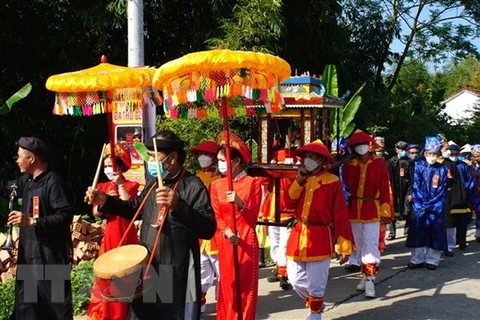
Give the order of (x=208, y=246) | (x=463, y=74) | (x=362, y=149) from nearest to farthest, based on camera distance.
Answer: (x=208, y=246)
(x=362, y=149)
(x=463, y=74)

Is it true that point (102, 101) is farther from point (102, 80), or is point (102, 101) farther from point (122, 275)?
point (122, 275)

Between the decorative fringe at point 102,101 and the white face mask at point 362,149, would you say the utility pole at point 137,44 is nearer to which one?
the decorative fringe at point 102,101

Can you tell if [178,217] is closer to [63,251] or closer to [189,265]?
[189,265]

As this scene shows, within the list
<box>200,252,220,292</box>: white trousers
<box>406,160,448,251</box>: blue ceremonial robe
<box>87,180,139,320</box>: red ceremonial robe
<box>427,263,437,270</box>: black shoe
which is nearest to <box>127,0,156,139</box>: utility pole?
<box>87,180,139,320</box>: red ceremonial robe

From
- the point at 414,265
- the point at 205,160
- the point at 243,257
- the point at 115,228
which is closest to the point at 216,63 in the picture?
the point at 243,257

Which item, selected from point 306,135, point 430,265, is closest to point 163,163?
point 306,135

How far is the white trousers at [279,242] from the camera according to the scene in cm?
717

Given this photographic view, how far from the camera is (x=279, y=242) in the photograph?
7.62 metres

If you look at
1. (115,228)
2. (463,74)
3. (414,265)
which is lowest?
(414,265)

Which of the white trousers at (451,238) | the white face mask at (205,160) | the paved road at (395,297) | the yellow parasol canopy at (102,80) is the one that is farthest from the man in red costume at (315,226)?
the white trousers at (451,238)

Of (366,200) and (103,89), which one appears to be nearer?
(103,89)

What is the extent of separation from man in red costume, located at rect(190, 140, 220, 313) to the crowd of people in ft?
0.04

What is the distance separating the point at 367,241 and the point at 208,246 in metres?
2.19

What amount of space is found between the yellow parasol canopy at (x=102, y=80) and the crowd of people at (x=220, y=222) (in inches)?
21.1
